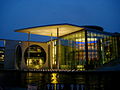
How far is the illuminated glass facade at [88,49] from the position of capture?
23984 millimetres

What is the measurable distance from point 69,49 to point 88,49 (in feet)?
16.7

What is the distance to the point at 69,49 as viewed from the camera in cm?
2836

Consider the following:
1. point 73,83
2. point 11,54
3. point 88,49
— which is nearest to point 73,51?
point 88,49

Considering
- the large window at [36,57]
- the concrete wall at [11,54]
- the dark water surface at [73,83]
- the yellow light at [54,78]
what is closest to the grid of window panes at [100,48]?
the dark water surface at [73,83]

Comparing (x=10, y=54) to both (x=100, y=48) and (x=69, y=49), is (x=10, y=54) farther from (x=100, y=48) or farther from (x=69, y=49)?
(x=100, y=48)

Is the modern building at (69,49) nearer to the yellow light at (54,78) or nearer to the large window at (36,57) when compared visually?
the large window at (36,57)

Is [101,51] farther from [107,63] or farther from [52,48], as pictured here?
[52,48]

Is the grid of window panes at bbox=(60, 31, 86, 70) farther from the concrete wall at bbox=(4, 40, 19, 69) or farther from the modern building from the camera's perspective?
the concrete wall at bbox=(4, 40, 19, 69)

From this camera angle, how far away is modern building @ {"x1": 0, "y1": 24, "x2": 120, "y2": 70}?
79.3 feet

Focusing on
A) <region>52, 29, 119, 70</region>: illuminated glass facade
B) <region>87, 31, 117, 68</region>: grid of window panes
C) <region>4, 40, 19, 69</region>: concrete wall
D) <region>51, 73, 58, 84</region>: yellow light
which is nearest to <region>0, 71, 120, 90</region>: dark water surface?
<region>51, 73, 58, 84</region>: yellow light

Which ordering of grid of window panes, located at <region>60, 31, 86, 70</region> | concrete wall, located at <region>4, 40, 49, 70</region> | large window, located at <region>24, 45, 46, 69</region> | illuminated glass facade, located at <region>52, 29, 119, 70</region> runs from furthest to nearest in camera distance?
large window, located at <region>24, 45, 46, 69</region>, concrete wall, located at <region>4, 40, 49, 70</region>, grid of window panes, located at <region>60, 31, 86, 70</region>, illuminated glass facade, located at <region>52, 29, 119, 70</region>

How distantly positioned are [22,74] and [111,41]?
17.2m

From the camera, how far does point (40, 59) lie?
3659 cm

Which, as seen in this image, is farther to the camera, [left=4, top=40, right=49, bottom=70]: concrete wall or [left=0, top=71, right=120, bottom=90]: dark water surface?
[left=4, top=40, right=49, bottom=70]: concrete wall
